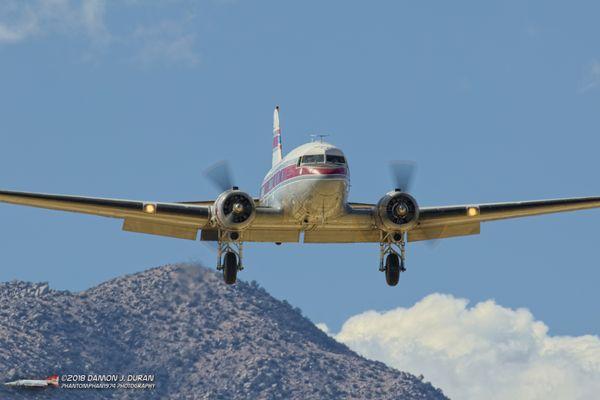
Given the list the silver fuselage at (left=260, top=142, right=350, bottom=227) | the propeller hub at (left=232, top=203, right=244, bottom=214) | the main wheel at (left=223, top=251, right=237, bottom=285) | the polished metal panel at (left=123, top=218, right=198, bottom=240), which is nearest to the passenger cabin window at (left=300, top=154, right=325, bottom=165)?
the silver fuselage at (left=260, top=142, right=350, bottom=227)

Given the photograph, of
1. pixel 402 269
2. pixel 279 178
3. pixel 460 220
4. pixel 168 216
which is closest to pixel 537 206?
pixel 460 220

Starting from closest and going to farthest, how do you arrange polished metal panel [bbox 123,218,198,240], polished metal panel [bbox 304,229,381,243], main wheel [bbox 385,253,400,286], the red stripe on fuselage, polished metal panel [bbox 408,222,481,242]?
the red stripe on fuselage → main wheel [bbox 385,253,400,286] → polished metal panel [bbox 123,218,198,240] → polished metal panel [bbox 304,229,381,243] → polished metal panel [bbox 408,222,481,242]

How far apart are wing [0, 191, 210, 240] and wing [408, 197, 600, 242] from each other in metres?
9.89

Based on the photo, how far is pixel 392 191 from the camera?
5269 cm

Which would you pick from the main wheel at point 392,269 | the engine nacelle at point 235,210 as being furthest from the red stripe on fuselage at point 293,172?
the main wheel at point 392,269

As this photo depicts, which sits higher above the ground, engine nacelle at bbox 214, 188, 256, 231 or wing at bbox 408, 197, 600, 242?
wing at bbox 408, 197, 600, 242

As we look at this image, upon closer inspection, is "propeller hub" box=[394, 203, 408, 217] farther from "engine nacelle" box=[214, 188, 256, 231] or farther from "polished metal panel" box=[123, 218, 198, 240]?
"polished metal panel" box=[123, 218, 198, 240]

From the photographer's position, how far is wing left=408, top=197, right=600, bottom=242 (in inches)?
2147

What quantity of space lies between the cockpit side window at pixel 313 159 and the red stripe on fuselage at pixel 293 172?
33 centimetres

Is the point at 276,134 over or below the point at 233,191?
over

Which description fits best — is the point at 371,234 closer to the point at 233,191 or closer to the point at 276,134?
the point at 233,191

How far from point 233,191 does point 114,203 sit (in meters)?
5.23

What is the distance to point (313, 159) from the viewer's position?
50.0 meters

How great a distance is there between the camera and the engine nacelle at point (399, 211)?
52.2 meters
